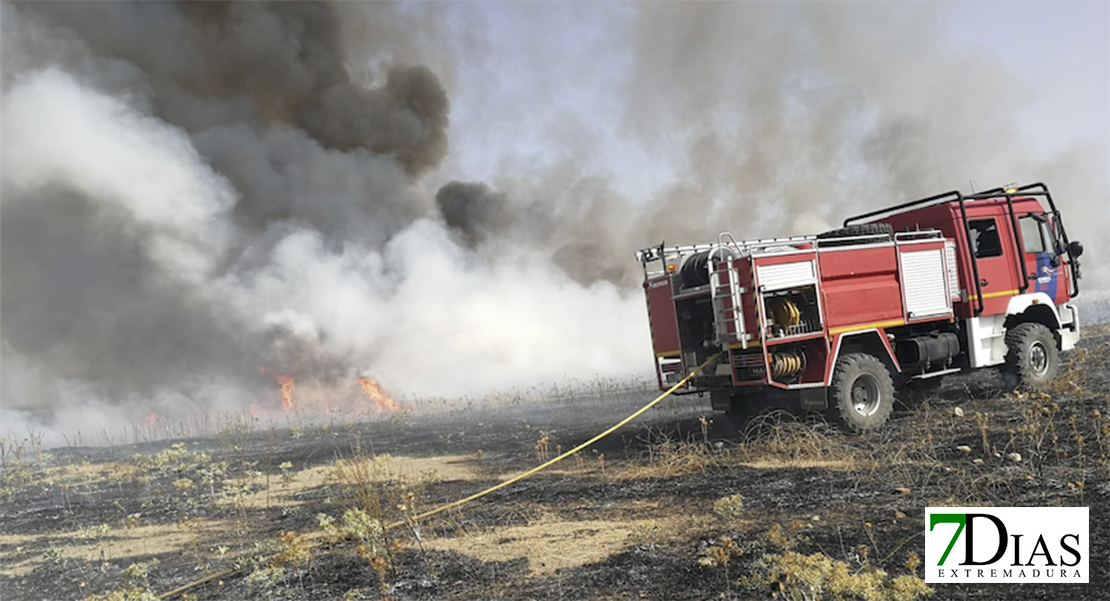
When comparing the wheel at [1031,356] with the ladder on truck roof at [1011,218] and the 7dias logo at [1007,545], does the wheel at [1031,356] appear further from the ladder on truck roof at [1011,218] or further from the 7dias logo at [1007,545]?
the 7dias logo at [1007,545]

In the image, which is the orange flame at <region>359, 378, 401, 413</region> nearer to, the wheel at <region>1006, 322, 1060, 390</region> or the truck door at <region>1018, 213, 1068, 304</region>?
the wheel at <region>1006, 322, 1060, 390</region>

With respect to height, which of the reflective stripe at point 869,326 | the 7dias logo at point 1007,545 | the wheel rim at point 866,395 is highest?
the reflective stripe at point 869,326

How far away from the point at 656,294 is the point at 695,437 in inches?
79.5

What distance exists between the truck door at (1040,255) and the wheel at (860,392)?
3575mm

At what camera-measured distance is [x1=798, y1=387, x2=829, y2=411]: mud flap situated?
27.4ft

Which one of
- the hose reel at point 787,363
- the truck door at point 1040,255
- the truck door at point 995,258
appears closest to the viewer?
the hose reel at point 787,363

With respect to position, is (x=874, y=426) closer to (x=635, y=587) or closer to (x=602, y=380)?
(x=635, y=587)

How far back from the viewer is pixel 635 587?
4.29 metres

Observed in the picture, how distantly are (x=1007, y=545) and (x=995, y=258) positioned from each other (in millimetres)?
7356

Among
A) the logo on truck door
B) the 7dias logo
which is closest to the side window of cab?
the logo on truck door

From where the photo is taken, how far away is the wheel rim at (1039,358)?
409 inches

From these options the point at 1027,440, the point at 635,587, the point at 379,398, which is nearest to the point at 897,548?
the point at 635,587

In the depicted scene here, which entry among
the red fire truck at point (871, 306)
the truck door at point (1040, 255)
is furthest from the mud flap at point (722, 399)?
the truck door at point (1040, 255)

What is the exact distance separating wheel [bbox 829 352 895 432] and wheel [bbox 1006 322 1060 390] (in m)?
2.79
